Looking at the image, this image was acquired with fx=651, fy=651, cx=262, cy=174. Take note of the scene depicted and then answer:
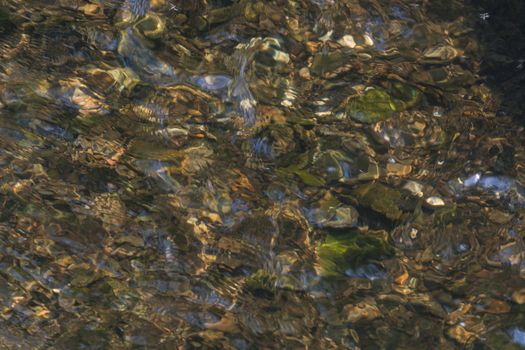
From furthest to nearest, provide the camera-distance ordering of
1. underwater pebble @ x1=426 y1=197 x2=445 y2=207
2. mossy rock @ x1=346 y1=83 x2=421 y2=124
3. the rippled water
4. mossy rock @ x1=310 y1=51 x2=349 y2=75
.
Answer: mossy rock @ x1=310 y1=51 x2=349 y2=75 < mossy rock @ x1=346 y1=83 x2=421 y2=124 < underwater pebble @ x1=426 y1=197 x2=445 y2=207 < the rippled water

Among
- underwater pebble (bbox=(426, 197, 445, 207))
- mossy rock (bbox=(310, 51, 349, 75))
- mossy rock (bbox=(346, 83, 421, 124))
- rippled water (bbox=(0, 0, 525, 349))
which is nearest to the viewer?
rippled water (bbox=(0, 0, 525, 349))

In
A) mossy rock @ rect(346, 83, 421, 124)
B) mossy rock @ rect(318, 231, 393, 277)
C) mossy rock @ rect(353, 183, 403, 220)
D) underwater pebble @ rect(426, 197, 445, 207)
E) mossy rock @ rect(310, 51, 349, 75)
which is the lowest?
mossy rock @ rect(318, 231, 393, 277)

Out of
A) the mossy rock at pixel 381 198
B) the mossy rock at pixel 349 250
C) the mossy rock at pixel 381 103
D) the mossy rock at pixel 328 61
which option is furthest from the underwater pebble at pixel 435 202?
the mossy rock at pixel 328 61

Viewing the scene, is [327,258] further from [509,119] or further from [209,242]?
[509,119]

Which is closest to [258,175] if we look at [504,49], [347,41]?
[347,41]

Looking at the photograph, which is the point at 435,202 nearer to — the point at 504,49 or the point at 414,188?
the point at 414,188

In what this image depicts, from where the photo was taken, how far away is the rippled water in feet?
10.3

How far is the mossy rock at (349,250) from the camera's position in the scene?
3.18 m

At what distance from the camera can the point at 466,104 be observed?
3387mm

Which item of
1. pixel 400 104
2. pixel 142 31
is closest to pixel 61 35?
pixel 142 31

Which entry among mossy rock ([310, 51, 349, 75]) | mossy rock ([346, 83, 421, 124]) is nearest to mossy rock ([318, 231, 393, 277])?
mossy rock ([346, 83, 421, 124])

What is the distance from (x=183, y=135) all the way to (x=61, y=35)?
0.88 meters

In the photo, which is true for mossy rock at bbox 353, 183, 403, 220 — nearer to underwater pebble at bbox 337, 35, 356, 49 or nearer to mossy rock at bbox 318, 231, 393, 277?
mossy rock at bbox 318, 231, 393, 277

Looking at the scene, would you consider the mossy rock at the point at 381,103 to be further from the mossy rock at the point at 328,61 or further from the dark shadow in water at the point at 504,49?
the dark shadow in water at the point at 504,49
